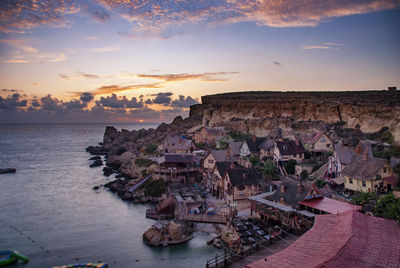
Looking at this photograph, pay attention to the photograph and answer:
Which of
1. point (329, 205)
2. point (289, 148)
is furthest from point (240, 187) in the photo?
point (289, 148)

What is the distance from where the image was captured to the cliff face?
6500 centimetres

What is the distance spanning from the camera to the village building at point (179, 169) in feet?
158

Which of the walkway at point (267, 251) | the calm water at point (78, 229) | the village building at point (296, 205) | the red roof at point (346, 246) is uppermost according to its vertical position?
the red roof at point (346, 246)

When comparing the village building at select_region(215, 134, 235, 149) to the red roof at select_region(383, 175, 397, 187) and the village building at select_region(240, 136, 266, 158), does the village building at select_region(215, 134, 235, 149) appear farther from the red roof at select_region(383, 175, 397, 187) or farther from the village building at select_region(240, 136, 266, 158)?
the red roof at select_region(383, 175, 397, 187)

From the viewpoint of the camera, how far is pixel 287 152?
4744 cm

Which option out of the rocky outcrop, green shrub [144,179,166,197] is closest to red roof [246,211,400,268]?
the rocky outcrop

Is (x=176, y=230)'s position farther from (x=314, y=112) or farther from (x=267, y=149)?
(x=314, y=112)

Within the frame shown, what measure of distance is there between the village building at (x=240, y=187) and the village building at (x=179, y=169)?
43.0 ft

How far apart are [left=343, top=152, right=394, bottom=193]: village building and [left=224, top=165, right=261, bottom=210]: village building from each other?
10.4m

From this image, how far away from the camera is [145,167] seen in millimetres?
57688

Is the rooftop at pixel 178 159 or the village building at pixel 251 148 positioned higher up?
the village building at pixel 251 148

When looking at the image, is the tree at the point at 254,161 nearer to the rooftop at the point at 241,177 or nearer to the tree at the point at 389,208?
the rooftop at the point at 241,177

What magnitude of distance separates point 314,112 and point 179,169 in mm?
49061

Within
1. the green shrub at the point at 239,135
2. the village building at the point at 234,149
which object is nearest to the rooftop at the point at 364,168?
the village building at the point at 234,149
